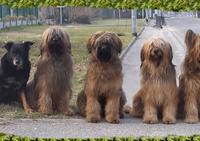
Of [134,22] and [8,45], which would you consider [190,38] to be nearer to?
[134,22]

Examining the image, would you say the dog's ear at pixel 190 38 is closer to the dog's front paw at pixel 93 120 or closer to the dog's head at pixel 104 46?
the dog's head at pixel 104 46

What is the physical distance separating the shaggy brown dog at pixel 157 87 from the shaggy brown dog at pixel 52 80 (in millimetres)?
664

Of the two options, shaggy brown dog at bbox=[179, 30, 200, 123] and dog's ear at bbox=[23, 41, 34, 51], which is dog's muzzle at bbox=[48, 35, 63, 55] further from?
shaggy brown dog at bbox=[179, 30, 200, 123]

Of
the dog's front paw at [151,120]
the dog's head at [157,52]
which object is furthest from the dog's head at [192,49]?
the dog's front paw at [151,120]

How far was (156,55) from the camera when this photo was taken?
5.44 m

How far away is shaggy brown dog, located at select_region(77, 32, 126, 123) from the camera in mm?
5402

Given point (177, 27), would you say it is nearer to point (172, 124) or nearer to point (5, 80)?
point (172, 124)

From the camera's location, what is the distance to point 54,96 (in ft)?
19.4

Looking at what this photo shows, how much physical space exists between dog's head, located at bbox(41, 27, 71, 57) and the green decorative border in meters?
0.60

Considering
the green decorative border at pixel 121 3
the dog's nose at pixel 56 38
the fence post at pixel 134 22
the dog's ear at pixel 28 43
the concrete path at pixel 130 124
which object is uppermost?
the green decorative border at pixel 121 3

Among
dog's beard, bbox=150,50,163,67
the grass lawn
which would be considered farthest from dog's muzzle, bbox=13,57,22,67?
dog's beard, bbox=150,50,163,67

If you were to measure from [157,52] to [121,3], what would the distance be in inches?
30.1

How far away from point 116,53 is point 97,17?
583 mm

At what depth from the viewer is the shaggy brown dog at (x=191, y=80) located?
538 centimetres
